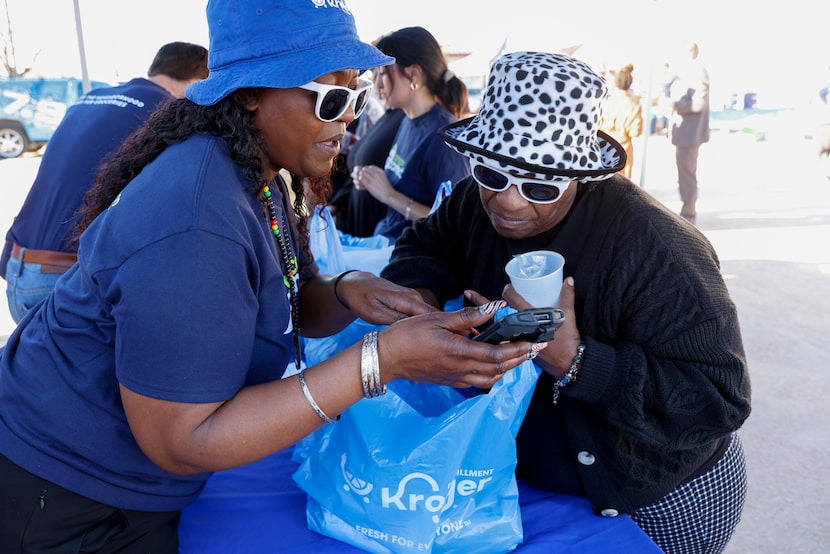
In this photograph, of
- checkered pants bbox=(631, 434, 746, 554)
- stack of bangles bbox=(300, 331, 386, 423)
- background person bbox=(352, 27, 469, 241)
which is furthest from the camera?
background person bbox=(352, 27, 469, 241)

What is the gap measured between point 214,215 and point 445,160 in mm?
2270

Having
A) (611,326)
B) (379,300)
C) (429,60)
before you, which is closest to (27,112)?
(429,60)

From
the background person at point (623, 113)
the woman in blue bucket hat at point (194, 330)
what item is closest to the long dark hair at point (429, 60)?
the woman in blue bucket hat at point (194, 330)

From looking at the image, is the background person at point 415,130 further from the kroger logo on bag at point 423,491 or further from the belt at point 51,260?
the kroger logo on bag at point 423,491

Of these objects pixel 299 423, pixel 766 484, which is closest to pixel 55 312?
pixel 299 423

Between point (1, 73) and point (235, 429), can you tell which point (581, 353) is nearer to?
point (235, 429)

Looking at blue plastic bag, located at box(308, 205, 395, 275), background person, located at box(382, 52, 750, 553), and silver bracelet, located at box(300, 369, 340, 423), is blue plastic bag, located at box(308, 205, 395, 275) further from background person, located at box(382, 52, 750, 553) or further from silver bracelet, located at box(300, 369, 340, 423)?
silver bracelet, located at box(300, 369, 340, 423)

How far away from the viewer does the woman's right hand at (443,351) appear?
3.99ft

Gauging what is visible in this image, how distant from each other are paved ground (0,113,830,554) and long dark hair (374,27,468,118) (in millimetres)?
2374

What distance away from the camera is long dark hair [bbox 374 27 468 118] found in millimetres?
3574

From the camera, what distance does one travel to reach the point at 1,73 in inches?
974

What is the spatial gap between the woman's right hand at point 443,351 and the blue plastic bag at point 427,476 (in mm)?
193

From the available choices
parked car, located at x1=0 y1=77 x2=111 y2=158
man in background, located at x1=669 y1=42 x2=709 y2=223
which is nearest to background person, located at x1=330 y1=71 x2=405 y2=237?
man in background, located at x1=669 y1=42 x2=709 y2=223

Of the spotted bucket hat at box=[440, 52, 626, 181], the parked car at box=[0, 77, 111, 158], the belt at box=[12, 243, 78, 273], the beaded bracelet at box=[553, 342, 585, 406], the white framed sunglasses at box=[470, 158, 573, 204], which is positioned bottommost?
the parked car at box=[0, 77, 111, 158]
